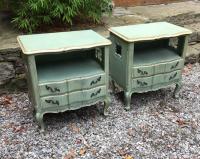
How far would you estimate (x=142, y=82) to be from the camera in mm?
2994

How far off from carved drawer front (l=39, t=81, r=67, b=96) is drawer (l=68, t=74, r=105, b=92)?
0.05 m

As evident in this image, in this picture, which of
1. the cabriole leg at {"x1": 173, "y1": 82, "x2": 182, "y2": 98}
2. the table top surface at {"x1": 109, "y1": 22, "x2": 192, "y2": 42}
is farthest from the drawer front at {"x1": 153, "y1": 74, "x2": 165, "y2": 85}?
the table top surface at {"x1": 109, "y1": 22, "x2": 192, "y2": 42}

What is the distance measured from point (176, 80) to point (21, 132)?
1.67m

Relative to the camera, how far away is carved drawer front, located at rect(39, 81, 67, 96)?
8.36ft

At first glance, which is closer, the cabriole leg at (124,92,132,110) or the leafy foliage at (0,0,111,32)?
the cabriole leg at (124,92,132,110)

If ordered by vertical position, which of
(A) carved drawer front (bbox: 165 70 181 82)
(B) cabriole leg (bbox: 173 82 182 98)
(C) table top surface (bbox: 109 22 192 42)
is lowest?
(B) cabriole leg (bbox: 173 82 182 98)

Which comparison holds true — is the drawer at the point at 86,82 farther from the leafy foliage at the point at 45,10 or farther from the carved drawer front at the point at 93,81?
the leafy foliage at the point at 45,10

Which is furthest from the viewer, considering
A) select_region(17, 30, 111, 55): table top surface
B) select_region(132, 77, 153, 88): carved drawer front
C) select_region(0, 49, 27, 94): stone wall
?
select_region(0, 49, 27, 94): stone wall

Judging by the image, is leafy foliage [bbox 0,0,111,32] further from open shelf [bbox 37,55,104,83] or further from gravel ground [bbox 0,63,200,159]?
gravel ground [bbox 0,63,200,159]

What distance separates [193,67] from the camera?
13.6 ft

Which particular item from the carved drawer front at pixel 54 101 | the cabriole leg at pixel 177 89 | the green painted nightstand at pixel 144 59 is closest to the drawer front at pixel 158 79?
the green painted nightstand at pixel 144 59

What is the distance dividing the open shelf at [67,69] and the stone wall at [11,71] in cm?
46

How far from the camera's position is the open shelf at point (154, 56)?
298 cm

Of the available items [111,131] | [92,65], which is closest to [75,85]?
[92,65]
